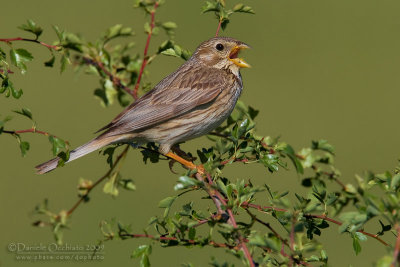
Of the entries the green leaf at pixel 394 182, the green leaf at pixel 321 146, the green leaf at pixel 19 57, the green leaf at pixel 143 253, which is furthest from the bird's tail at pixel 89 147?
the green leaf at pixel 394 182

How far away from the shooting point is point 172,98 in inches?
245

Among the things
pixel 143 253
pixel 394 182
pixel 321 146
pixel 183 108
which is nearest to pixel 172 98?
pixel 183 108

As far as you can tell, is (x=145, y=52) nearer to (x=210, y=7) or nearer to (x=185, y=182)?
(x=210, y=7)

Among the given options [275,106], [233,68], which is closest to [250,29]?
[275,106]

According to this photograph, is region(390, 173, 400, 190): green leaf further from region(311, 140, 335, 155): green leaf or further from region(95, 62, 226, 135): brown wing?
region(95, 62, 226, 135): brown wing

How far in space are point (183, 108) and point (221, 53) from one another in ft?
2.56

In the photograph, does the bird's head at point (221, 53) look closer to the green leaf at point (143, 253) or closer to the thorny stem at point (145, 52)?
the thorny stem at point (145, 52)

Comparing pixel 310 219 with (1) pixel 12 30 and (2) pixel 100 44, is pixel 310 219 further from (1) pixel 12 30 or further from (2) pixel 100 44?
(1) pixel 12 30

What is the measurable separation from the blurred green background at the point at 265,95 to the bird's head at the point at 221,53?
168 inches

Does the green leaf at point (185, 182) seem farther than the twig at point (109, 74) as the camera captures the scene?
No

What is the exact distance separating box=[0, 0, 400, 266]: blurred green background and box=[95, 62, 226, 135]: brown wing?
4295 millimetres

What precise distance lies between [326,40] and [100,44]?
13.5 metres

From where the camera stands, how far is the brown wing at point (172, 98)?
595 cm

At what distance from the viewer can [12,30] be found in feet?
54.2
